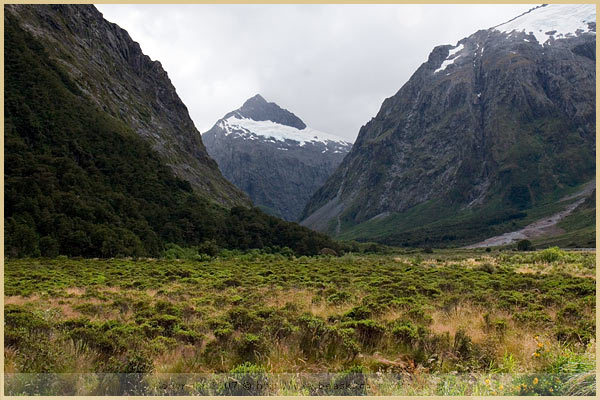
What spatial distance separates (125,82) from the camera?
126m

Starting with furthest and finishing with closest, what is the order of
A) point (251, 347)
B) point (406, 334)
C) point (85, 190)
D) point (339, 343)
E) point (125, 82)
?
point (125, 82) < point (85, 190) < point (406, 334) < point (339, 343) < point (251, 347)

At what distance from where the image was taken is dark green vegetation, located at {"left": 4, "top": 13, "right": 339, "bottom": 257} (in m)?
51.3

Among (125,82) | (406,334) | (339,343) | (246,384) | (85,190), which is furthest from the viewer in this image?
(125,82)

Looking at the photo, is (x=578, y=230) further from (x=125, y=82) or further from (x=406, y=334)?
(x=125, y=82)

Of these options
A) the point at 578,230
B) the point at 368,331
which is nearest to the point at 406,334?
the point at 368,331

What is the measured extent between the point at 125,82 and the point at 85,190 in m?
76.7

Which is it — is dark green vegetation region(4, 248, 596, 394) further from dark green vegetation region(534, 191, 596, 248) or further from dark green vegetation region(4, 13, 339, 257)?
dark green vegetation region(534, 191, 596, 248)

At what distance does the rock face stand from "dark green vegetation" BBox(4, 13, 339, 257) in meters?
10.4

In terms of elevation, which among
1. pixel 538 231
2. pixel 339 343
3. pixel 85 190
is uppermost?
pixel 85 190

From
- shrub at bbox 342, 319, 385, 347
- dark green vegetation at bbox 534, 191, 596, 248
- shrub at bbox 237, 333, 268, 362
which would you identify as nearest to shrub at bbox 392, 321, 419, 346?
shrub at bbox 342, 319, 385, 347

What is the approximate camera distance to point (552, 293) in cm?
1688

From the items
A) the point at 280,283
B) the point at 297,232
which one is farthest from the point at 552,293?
the point at 297,232

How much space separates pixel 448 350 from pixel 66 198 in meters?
62.0

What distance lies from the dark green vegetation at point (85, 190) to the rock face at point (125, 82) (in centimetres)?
1040
